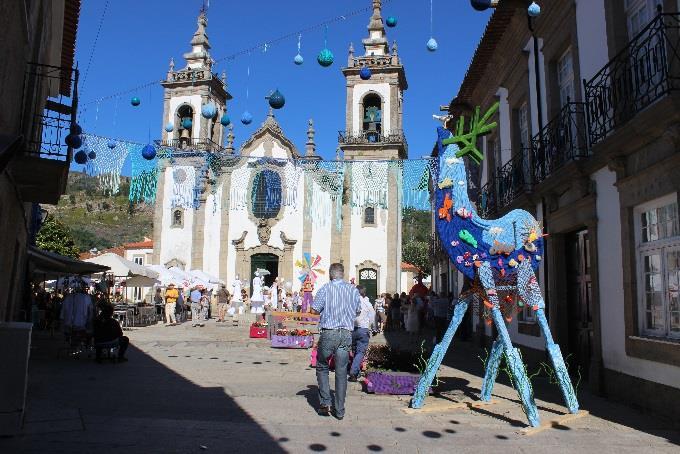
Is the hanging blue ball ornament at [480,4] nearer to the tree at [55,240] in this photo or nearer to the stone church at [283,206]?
the stone church at [283,206]

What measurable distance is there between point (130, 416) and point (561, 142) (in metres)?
6.89

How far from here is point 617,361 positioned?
7105mm

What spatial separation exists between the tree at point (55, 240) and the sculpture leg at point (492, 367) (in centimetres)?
3796

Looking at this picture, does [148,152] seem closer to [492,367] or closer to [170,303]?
[170,303]

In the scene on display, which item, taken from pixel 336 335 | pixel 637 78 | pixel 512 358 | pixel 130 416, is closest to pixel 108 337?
pixel 130 416

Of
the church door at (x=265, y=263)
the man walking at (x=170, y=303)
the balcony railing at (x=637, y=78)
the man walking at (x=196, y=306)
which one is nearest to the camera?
the balcony railing at (x=637, y=78)

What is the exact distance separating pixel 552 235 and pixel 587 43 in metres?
3.00

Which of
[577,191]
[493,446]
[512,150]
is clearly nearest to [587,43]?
[577,191]

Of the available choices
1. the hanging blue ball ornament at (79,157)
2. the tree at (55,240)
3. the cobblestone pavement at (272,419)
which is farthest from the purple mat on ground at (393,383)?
the tree at (55,240)

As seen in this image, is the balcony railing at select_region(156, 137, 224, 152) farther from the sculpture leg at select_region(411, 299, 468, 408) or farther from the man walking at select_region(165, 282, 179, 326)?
the sculpture leg at select_region(411, 299, 468, 408)

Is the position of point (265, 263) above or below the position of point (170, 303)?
above

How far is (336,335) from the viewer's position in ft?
19.4

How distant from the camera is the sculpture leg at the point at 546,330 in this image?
5877mm

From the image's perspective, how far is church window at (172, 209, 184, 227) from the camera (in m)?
32.5
